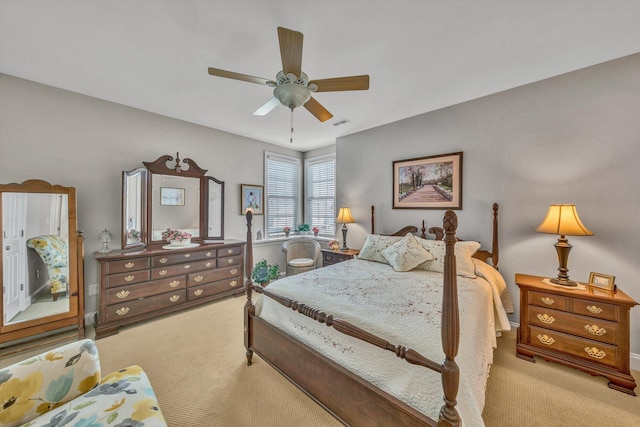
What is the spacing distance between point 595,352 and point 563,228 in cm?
106

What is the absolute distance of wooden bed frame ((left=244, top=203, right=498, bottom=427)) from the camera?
1063 millimetres

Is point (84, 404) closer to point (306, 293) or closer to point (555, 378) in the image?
point (306, 293)

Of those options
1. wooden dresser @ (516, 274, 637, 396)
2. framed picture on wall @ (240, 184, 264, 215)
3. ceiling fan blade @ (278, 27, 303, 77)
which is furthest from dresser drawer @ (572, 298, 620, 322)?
framed picture on wall @ (240, 184, 264, 215)

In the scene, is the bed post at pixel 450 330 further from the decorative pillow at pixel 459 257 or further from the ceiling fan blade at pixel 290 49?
the decorative pillow at pixel 459 257

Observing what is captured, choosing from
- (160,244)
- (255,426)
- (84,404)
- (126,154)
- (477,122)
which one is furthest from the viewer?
(160,244)

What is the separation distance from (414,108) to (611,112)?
185 cm

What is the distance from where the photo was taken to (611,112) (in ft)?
7.45

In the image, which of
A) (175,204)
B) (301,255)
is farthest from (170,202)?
(301,255)

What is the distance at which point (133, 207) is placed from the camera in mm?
3260

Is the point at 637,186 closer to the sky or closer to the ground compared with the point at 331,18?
closer to the ground

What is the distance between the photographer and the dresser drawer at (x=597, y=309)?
194 cm

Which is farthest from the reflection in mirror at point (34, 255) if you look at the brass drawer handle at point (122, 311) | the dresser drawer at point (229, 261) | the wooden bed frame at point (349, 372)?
the wooden bed frame at point (349, 372)

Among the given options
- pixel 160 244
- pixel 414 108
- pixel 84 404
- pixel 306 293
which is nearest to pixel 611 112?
pixel 414 108

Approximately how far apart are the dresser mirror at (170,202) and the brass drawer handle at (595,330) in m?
4.51
